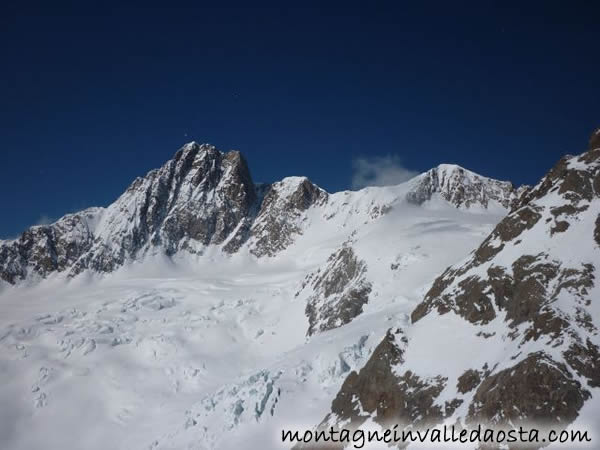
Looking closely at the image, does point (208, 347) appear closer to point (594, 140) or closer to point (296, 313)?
point (296, 313)

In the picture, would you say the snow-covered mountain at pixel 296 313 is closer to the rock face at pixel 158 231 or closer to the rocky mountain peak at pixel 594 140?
the rock face at pixel 158 231

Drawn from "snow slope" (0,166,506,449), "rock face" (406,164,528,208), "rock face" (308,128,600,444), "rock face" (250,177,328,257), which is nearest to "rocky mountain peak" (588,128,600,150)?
"rock face" (308,128,600,444)

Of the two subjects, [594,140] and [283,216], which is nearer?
[594,140]

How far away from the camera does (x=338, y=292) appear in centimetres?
A: 8106

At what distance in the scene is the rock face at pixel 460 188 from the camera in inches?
5733

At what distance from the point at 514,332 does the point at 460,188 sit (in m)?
128

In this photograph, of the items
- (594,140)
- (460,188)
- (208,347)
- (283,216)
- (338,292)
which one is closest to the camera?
(594,140)

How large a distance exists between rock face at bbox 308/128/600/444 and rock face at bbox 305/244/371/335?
31245 millimetres

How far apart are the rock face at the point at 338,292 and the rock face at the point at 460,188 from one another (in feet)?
197

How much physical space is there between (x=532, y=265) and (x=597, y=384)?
1024cm

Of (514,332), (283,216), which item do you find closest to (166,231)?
(283,216)

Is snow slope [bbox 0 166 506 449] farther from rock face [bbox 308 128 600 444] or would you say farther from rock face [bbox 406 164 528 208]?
rock face [bbox 308 128 600 444]

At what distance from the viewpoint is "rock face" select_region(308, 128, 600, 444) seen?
2391 centimetres

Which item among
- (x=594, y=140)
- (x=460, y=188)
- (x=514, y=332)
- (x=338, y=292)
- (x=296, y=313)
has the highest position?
(x=460, y=188)
